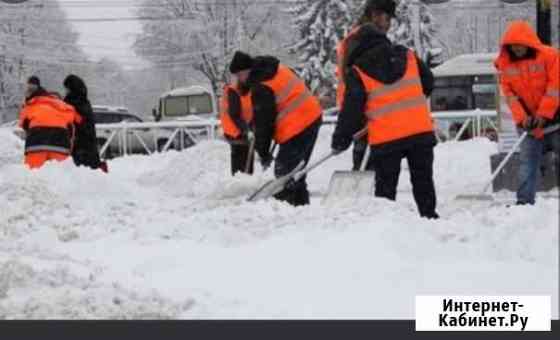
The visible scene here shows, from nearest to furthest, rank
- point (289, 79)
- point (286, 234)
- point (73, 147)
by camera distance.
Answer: point (286, 234) < point (289, 79) < point (73, 147)

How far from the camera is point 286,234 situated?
204 inches

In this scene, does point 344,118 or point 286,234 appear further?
point 344,118

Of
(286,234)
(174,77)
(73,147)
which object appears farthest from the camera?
(174,77)

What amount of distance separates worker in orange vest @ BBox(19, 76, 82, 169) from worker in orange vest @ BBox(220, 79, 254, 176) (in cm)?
158

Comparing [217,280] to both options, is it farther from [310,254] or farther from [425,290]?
[425,290]

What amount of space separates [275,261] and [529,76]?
3.01 m

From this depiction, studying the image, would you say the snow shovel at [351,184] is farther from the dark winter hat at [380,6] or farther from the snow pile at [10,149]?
the snow pile at [10,149]

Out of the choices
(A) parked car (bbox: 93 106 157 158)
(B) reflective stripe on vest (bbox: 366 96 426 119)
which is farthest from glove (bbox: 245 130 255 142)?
(A) parked car (bbox: 93 106 157 158)

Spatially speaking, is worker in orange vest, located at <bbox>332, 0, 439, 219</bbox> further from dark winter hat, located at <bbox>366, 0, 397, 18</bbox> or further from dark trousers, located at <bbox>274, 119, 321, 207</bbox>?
dark trousers, located at <bbox>274, 119, 321, 207</bbox>

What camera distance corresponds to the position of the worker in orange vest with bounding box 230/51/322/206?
26.5ft

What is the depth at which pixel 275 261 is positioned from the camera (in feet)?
15.6

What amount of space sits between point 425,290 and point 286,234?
3.93 feet

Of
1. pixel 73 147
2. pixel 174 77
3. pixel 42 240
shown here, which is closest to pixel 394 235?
pixel 42 240

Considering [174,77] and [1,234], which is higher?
[1,234]
